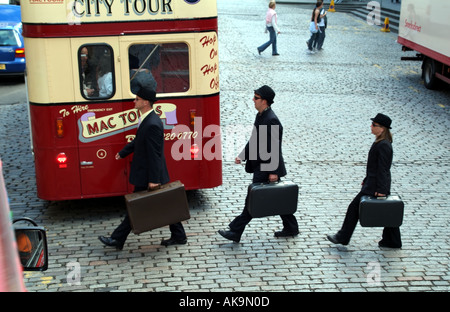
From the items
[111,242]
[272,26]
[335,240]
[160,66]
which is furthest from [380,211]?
[272,26]

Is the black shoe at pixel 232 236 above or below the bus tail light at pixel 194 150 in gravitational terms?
below

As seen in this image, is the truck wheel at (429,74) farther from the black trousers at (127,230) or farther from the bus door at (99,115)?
the black trousers at (127,230)

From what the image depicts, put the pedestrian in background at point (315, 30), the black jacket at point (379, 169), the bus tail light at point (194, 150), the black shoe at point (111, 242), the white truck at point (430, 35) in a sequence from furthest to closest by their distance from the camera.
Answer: the pedestrian in background at point (315, 30), the white truck at point (430, 35), the bus tail light at point (194, 150), the black shoe at point (111, 242), the black jacket at point (379, 169)

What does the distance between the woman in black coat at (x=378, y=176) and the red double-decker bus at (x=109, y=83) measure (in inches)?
80.1

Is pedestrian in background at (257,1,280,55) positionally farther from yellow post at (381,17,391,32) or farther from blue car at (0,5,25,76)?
yellow post at (381,17,391,32)

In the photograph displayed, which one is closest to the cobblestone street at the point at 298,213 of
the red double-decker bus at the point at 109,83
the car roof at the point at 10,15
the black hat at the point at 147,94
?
the red double-decker bus at the point at 109,83

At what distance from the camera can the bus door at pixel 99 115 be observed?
8.31 metres

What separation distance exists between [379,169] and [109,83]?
3531 millimetres

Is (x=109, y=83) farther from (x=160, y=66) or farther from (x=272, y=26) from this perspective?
(x=272, y=26)

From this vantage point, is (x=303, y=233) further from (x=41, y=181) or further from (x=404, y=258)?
(x=41, y=181)

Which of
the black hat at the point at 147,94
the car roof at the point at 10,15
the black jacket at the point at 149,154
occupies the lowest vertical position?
the black jacket at the point at 149,154

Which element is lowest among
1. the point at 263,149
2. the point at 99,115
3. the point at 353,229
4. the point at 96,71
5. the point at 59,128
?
the point at 353,229

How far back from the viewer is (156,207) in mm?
7574

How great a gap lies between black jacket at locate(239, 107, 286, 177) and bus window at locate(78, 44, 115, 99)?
6.54ft
